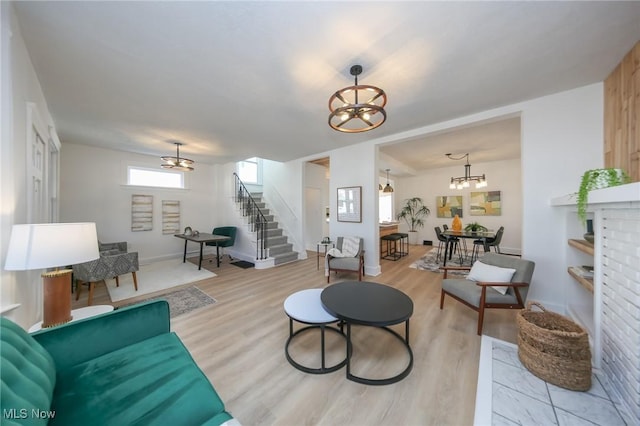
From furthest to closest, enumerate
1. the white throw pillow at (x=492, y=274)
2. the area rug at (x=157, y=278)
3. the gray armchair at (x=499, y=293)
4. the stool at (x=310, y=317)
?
the area rug at (x=157, y=278), the white throw pillow at (x=492, y=274), the gray armchair at (x=499, y=293), the stool at (x=310, y=317)

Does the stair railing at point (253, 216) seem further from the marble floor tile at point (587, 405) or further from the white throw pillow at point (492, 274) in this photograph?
the marble floor tile at point (587, 405)

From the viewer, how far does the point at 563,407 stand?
150 cm

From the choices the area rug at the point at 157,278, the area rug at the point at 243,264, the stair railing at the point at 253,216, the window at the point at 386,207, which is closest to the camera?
the area rug at the point at 157,278

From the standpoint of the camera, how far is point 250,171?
25.0 ft

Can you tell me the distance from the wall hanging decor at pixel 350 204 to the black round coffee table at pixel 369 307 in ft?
7.77

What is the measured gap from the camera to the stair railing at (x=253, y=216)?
17.4ft

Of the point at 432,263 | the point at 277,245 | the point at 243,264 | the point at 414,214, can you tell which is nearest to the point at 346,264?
the point at 277,245

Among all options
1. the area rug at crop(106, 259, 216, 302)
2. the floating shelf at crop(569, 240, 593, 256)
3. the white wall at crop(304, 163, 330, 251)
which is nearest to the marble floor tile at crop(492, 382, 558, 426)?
the floating shelf at crop(569, 240, 593, 256)

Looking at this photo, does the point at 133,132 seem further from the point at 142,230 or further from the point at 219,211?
the point at 219,211

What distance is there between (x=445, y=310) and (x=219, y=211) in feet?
21.0

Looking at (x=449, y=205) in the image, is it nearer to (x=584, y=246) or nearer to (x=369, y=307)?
(x=584, y=246)

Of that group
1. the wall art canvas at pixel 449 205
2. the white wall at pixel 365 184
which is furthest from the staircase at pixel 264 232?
the wall art canvas at pixel 449 205

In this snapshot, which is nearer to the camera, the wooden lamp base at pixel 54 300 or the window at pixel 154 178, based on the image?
the wooden lamp base at pixel 54 300

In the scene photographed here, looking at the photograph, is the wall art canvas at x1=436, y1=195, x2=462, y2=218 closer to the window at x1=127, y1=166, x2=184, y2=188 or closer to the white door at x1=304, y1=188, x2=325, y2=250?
the white door at x1=304, y1=188, x2=325, y2=250
